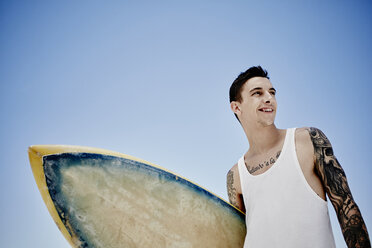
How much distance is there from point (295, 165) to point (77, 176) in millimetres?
1740

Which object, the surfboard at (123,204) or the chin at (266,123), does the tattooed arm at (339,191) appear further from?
the surfboard at (123,204)

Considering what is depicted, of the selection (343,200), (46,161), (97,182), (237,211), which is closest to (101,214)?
(97,182)

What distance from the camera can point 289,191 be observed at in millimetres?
2016

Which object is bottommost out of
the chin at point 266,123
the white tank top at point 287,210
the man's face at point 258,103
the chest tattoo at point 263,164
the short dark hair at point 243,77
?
the white tank top at point 287,210

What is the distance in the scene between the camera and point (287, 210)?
1985 millimetres

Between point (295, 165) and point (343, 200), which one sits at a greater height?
point (295, 165)

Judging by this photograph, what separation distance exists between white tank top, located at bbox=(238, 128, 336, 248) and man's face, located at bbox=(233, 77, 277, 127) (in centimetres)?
25

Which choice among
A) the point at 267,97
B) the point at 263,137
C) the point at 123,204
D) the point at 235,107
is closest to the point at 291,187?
the point at 263,137

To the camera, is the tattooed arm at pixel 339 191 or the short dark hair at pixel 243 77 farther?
the short dark hair at pixel 243 77

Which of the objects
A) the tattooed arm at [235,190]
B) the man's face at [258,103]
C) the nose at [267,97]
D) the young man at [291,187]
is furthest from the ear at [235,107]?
the tattooed arm at [235,190]

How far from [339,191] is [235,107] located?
1241 millimetres

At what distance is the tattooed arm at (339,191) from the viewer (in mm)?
1764

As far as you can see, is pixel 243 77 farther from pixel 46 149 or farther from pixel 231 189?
pixel 46 149

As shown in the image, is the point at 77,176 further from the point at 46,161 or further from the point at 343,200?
the point at 343,200
